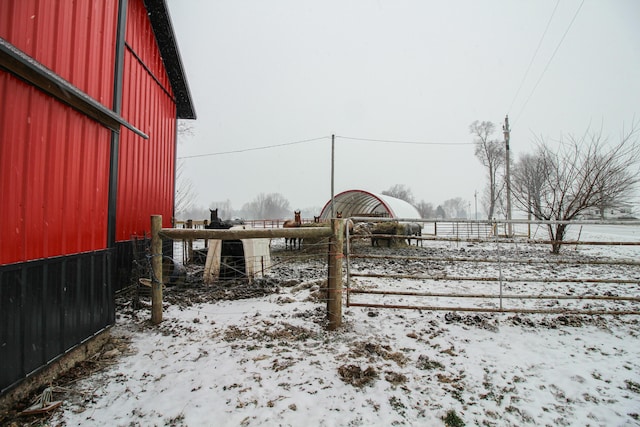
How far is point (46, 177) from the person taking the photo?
8.46 ft

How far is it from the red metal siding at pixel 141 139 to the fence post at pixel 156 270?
2.03 m

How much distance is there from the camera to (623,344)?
3.36 meters

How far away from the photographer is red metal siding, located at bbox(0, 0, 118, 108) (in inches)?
91.4

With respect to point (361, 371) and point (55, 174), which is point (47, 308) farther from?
point (361, 371)

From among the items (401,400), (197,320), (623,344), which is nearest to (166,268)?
(197,320)

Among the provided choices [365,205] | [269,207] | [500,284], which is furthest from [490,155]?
[269,207]

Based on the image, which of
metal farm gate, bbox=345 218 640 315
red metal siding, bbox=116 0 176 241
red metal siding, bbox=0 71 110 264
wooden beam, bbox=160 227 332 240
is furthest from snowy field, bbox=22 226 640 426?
red metal siding, bbox=116 0 176 241

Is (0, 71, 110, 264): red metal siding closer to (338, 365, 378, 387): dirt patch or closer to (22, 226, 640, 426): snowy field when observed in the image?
(22, 226, 640, 426): snowy field

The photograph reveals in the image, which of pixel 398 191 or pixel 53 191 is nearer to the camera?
pixel 53 191

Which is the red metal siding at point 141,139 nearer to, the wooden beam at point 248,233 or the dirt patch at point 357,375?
the wooden beam at point 248,233

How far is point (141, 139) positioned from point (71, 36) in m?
3.69

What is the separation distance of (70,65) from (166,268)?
13.5 feet

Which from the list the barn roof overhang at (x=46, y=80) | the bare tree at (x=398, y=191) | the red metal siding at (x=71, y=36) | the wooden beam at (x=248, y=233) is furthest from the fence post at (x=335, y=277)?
the bare tree at (x=398, y=191)

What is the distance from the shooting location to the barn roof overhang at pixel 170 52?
22.1 feet
